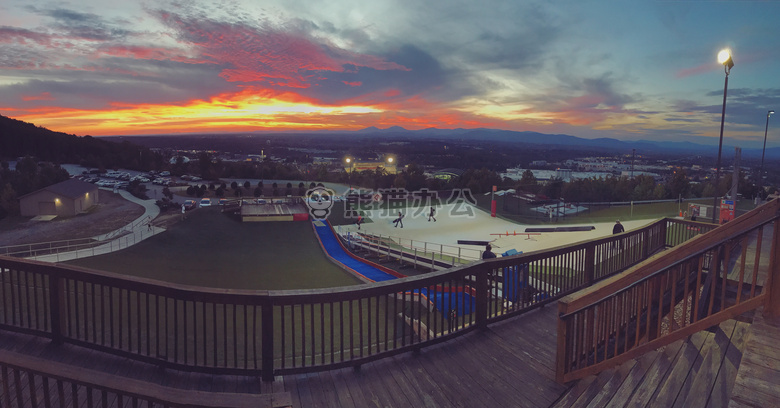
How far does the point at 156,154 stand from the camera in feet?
289

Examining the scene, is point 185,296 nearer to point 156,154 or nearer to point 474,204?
point 474,204

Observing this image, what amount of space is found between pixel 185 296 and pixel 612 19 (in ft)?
73.7

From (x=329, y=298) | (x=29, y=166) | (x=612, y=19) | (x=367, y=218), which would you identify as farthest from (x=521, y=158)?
(x=329, y=298)

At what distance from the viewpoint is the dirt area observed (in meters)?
30.6

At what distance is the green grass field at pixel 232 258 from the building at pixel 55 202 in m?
13.8

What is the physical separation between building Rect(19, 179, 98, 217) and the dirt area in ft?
3.18

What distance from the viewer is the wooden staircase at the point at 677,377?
263 centimetres

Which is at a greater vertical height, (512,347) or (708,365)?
(708,365)

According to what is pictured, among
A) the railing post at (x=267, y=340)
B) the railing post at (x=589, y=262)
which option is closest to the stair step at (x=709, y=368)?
the railing post at (x=589, y=262)

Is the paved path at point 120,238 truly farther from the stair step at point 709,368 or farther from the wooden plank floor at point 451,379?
the stair step at point 709,368

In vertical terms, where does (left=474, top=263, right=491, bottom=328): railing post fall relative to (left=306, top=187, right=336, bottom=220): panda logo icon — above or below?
above

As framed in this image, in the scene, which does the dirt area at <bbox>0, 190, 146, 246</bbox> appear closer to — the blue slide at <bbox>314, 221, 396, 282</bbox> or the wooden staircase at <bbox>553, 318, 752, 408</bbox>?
the blue slide at <bbox>314, 221, 396, 282</bbox>

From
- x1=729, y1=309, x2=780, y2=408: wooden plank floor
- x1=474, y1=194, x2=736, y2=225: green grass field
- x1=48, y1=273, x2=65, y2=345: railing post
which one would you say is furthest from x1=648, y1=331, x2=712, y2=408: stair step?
x1=474, y1=194, x2=736, y2=225: green grass field

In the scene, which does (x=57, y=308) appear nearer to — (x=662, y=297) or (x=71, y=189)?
(x=662, y=297)
